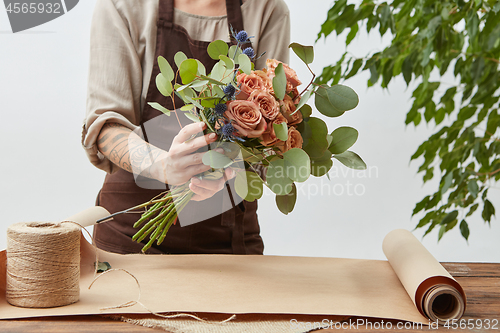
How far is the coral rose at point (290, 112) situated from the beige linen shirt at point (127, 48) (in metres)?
0.41

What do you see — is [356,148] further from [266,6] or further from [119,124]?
[119,124]

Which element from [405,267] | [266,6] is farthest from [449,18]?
[405,267]

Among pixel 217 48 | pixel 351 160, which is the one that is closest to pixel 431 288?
pixel 351 160

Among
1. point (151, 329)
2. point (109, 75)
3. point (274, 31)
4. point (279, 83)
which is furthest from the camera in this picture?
point (274, 31)

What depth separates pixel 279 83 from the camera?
0.68 meters

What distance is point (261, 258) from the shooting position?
37.5 inches

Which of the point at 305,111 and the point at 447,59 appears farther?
the point at 447,59

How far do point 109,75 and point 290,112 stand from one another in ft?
1.58

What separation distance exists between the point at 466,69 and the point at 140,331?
3.79 feet

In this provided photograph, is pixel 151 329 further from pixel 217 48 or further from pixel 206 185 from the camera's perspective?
pixel 217 48

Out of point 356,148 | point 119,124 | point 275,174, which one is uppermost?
point 119,124

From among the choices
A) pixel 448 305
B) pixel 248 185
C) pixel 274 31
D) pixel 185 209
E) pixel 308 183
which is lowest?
pixel 308 183

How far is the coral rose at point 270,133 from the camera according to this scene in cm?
69

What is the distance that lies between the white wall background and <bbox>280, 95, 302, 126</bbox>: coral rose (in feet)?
4.37
